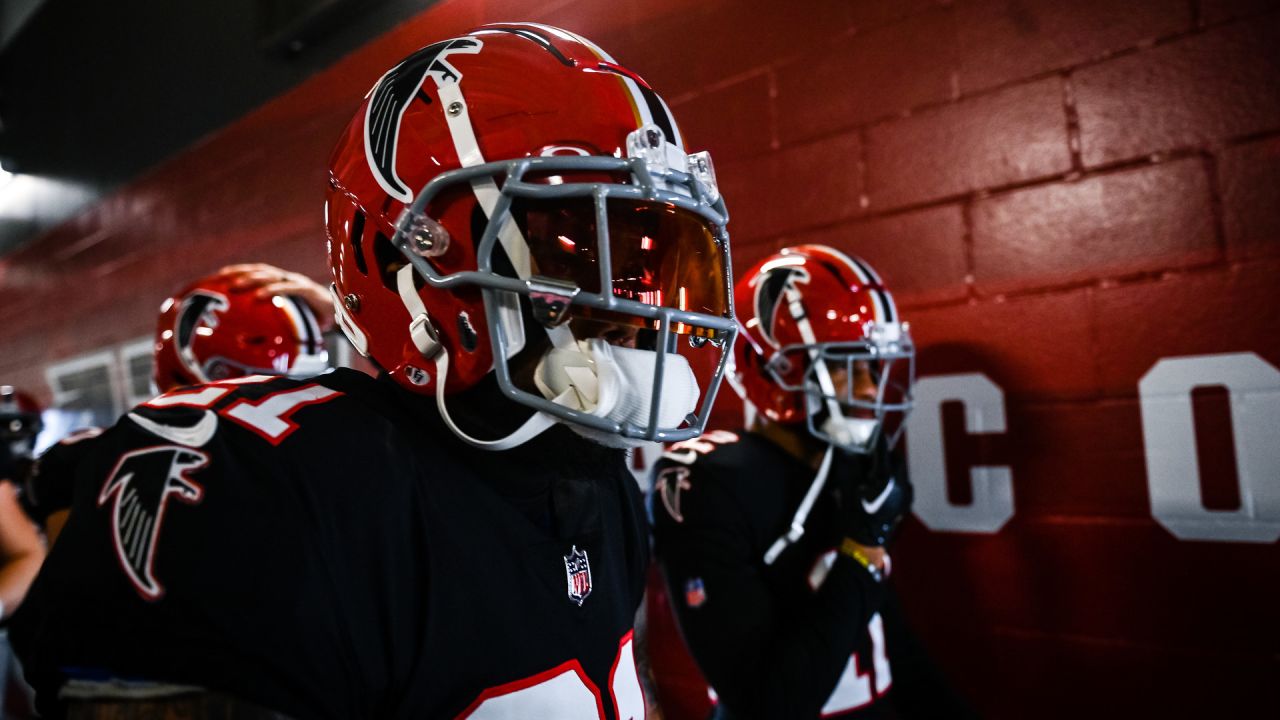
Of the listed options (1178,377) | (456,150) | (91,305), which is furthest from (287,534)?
(91,305)

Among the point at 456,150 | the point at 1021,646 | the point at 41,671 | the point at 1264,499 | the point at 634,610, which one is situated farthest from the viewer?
the point at 1021,646

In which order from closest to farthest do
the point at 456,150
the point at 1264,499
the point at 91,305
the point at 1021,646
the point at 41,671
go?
1. the point at 41,671
2. the point at 456,150
3. the point at 1264,499
4. the point at 1021,646
5. the point at 91,305

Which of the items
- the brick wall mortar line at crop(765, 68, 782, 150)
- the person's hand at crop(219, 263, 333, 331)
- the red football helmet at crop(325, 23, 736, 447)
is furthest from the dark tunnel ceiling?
the red football helmet at crop(325, 23, 736, 447)

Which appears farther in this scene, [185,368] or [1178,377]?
[185,368]

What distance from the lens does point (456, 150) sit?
0.81 meters

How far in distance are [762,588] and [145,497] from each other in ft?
3.39

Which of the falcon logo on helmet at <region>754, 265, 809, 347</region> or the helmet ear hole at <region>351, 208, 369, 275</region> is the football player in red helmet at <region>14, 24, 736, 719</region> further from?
the falcon logo on helmet at <region>754, 265, 809, 347</region>

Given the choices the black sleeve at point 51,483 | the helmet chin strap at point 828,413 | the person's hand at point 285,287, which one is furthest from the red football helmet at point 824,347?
the black sleeve at point 51,483

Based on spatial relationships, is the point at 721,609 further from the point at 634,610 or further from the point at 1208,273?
the point at 1208,273

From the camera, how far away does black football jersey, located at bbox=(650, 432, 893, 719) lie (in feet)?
4.36

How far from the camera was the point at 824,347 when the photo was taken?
163 centimetres

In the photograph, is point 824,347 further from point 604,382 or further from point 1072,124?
point 604,382

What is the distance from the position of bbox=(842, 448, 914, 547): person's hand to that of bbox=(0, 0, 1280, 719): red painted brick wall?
33 centimetres

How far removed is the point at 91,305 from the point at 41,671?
4854 millimetres
